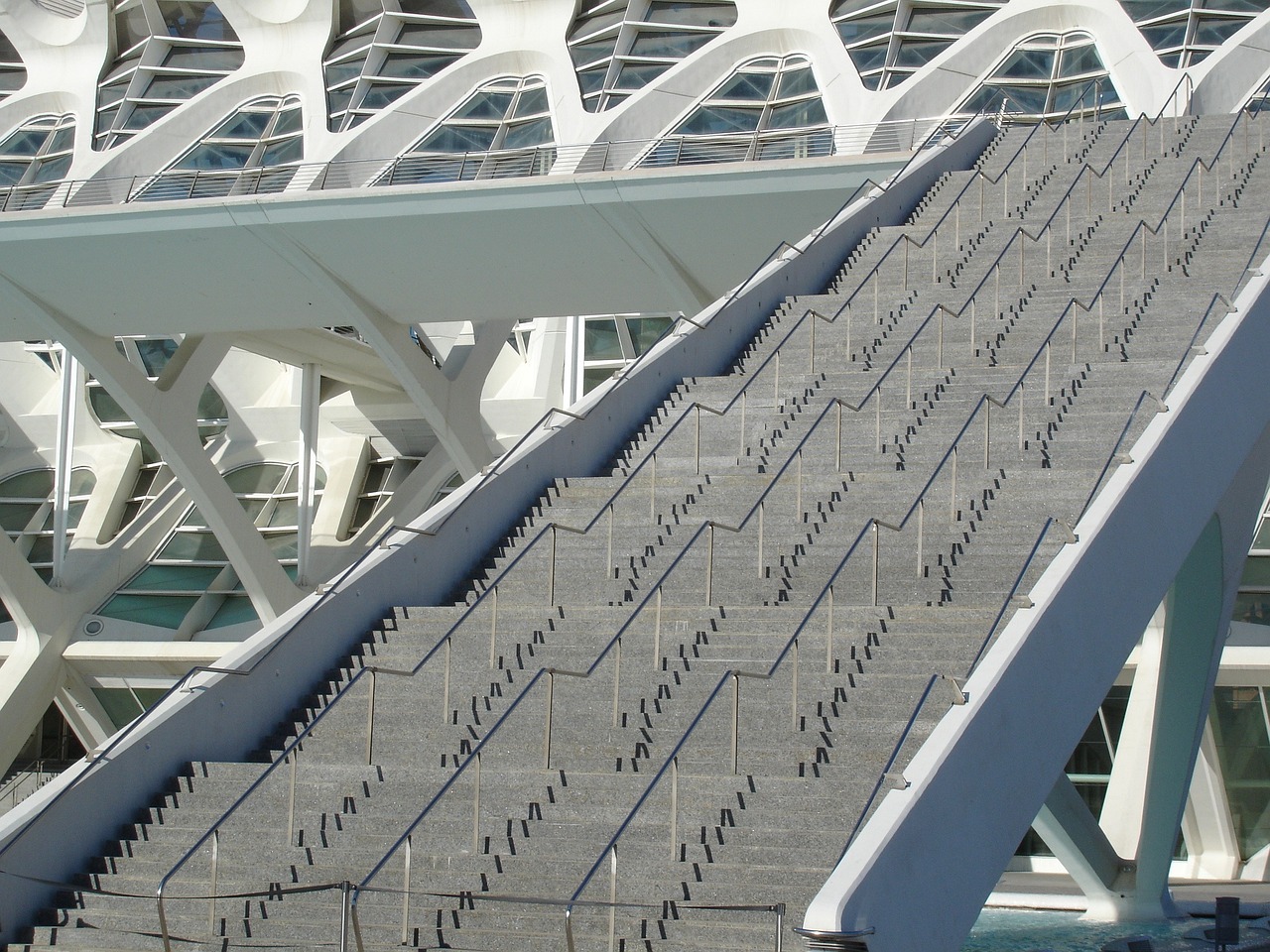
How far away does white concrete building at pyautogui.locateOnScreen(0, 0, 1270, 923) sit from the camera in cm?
2306

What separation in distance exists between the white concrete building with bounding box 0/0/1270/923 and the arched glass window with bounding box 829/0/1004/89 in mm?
88

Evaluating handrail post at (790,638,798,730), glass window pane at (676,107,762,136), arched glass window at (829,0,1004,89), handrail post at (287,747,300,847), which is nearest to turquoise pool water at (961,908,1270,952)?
handrail post at (790,638,798,730)

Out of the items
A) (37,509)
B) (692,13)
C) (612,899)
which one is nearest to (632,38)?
(692,13)

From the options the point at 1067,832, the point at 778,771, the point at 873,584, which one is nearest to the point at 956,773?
the point at 778,771

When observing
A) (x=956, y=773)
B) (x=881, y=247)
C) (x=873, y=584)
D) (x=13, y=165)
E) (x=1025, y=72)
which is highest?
(x=13, y=165)

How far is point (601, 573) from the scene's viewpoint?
33.4ft

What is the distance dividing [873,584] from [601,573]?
177 centimetres

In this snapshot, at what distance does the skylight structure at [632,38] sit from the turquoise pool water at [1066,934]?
18335 millimetres

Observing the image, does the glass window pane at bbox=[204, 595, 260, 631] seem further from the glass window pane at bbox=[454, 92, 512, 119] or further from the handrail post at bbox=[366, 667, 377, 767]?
the handrail post at bbox=[366, 667, 377, 767]

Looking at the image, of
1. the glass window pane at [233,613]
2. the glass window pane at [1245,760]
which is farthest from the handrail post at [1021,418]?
the glass window pane at [233,613]

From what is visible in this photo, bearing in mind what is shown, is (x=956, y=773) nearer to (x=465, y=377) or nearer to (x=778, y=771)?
(x=778, y=771)

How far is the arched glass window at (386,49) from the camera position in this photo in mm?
33781

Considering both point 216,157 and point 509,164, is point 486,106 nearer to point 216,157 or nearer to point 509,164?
point 216,157

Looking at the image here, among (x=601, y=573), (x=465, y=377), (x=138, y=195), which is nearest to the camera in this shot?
(x=601, y=573)
